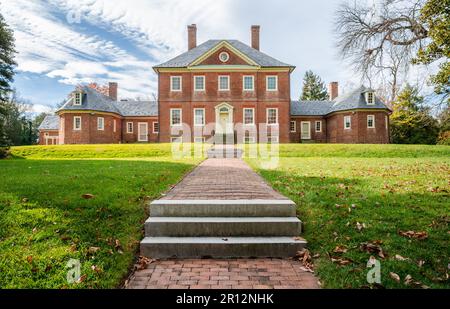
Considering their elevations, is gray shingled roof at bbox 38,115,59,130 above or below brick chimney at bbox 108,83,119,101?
below

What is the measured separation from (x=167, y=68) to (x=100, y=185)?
24396 millimetres

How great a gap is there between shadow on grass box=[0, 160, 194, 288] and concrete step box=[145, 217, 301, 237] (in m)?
0.35

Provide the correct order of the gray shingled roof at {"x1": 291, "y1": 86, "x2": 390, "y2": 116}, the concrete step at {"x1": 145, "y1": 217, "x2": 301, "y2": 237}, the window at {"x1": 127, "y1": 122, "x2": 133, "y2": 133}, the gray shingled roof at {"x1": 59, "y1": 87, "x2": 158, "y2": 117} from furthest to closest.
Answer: the window at {"x1": 127, "y1": 122, "x2": 133, "y2": 133}, the gray shingled roof at {"x1": 59, "y1": 87, "x2": 158, "y2": 117}, the gray shingled roof at {"x1": 291, "y1": 86, "x2": 390, "y2": 116}, the concrete step at {"x1": 145, "y1": 217, "x2": 301, "y2": 237}

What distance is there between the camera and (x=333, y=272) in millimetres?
3381

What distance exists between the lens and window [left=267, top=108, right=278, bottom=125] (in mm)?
29609

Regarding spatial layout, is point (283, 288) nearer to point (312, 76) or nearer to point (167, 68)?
Answer: point (167, 68)

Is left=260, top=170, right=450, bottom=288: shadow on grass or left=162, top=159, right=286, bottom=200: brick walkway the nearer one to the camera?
left=260, top=170, right=450, bottom=288: shadow on grass

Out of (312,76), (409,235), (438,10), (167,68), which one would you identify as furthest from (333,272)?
(312,76)

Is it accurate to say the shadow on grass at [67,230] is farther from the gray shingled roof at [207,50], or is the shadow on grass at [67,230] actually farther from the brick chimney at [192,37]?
the brick chimney at [192,37]

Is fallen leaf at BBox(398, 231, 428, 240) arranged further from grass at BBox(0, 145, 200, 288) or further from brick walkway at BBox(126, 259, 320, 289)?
grass at BBox(0, 145, 200, 288)

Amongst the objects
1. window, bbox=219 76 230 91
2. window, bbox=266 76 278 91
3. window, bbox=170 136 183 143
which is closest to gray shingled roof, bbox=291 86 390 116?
window, bbox=266 76 278 91

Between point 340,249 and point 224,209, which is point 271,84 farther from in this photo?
point 340,249

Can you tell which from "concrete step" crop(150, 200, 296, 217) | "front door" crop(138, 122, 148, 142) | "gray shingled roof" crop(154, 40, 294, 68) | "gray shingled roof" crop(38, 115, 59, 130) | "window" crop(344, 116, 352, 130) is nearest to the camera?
"concrete step" crop(150, 200, 296, 217)

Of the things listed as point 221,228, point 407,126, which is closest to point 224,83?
point 407,126
